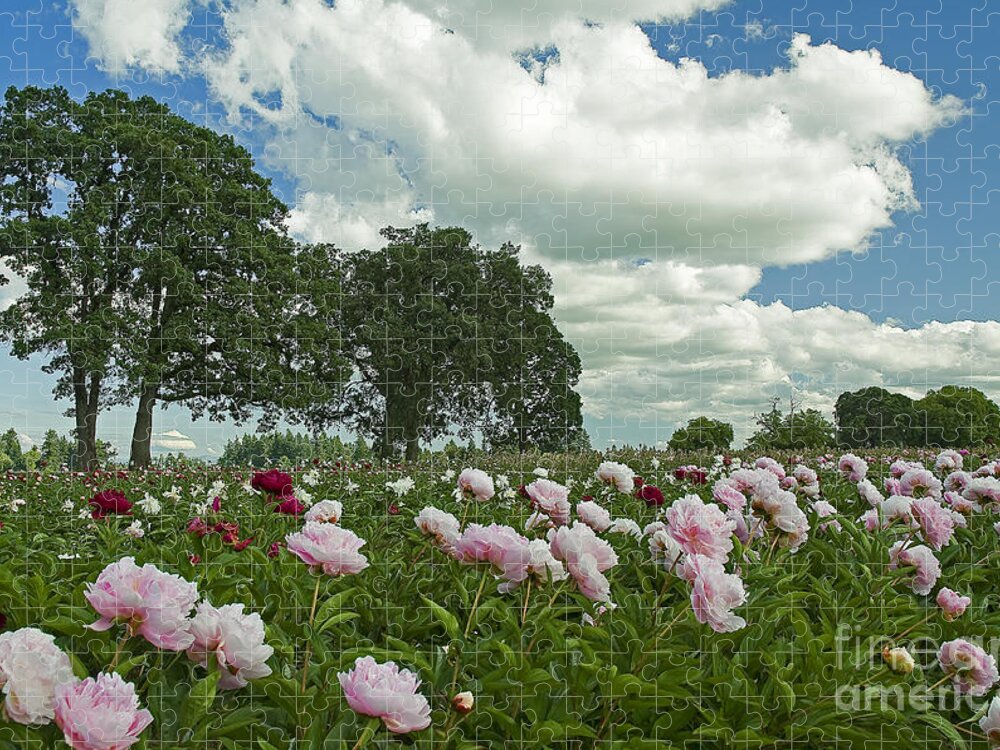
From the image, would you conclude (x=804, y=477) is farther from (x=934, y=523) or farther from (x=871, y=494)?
(x=934, y=523)

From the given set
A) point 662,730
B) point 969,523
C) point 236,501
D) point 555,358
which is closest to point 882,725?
point 662,730

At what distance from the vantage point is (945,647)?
2375 mm

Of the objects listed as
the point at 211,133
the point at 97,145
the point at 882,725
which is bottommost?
the point at 882,725

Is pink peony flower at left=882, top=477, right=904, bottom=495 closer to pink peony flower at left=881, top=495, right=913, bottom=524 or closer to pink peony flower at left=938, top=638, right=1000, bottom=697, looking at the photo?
pink peony flower at left=881, top=495, right=913, bottom=524

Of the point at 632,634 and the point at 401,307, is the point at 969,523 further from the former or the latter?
the point at 401,307

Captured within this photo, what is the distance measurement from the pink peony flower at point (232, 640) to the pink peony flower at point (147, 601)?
4 centimetres

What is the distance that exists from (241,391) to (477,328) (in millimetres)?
8747

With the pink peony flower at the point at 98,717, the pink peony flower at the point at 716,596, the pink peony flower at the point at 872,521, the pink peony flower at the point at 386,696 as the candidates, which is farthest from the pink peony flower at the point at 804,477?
the pink peony flower at the point at 98,717

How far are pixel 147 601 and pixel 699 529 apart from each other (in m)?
1.62

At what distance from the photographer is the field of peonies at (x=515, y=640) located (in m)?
1.57

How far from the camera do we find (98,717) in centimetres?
124

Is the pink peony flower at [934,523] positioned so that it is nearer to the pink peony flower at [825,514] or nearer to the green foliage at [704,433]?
the pink peony flower at [825,514]

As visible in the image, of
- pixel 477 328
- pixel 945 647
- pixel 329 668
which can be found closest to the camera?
pixel 329 668

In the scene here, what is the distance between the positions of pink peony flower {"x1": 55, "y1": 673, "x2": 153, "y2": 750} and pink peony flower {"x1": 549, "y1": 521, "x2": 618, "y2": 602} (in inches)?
48.0
